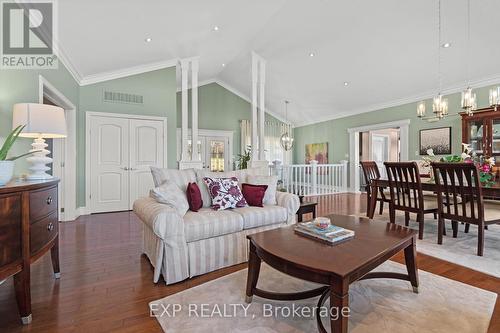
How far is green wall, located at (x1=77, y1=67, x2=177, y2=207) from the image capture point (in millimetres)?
4742

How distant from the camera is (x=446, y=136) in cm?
564

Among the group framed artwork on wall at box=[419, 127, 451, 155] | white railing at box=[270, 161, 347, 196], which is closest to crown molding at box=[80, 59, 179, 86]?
white railing at box=[270, 161, 347, 196]

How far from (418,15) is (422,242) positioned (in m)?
3.60

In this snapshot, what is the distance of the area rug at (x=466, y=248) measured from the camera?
2.35 metres

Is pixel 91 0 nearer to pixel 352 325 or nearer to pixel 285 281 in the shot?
pixel 285 281

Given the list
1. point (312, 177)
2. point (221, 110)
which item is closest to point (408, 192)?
point (312, 177)

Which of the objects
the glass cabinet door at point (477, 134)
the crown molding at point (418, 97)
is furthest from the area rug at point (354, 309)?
the crown molding at point (418, 97)

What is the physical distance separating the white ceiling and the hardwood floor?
9.09 feet

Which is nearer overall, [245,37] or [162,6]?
[162,6]

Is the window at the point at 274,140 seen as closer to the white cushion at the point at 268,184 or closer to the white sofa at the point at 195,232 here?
the white cushion at the point at 268,184

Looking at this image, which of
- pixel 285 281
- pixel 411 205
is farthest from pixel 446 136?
pixel 285 281

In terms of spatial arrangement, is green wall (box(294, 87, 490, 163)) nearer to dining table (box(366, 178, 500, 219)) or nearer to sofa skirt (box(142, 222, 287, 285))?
dining table (box(366, 178, 500, 219))

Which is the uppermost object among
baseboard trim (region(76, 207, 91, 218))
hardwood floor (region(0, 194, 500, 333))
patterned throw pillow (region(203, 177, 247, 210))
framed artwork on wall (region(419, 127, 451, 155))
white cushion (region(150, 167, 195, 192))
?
framed artwork on wall (region(419, 127, 451, 155))

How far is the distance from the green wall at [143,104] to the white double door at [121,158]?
0.17 meters
